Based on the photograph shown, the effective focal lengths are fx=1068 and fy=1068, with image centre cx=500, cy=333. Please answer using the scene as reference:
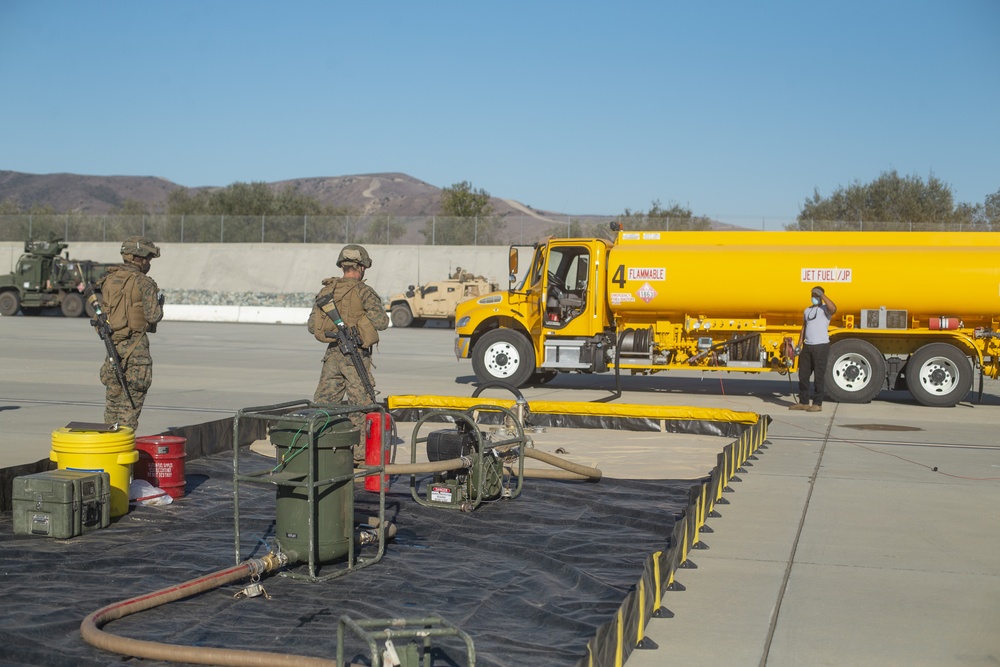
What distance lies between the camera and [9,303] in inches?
1635

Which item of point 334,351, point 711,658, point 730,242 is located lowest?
point 711,658

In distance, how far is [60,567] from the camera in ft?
20.3

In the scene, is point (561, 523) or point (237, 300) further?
point (237, 300)

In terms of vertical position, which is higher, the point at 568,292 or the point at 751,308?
the point at 568,292

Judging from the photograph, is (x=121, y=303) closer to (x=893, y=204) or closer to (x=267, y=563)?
(x=267, y=563)

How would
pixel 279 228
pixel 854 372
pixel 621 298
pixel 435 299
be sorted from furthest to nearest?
1. pixel 279 228
2. pixel 435 299
3. pixel 621 298
4. pixel 854 372

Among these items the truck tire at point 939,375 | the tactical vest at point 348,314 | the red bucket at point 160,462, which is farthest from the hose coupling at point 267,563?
the truck tire at point 939,375

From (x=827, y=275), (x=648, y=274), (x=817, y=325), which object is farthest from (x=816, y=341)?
(x=648, y=274)

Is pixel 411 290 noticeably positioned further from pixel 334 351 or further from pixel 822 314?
pixel 334 351

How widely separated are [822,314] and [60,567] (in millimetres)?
12087

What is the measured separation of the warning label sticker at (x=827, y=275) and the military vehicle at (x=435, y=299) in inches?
871

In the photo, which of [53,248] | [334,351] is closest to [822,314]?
[334,351]

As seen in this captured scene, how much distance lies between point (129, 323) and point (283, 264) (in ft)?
158

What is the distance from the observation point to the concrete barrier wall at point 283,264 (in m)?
54.2
